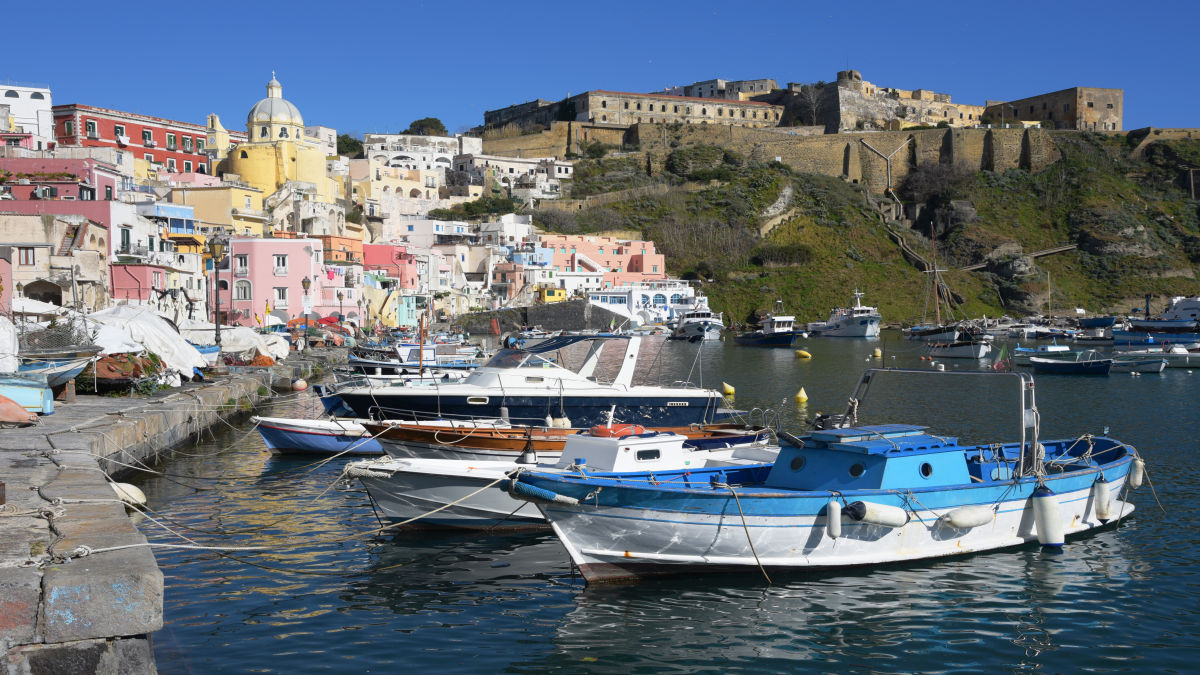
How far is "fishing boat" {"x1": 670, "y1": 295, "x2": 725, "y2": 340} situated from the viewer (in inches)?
2953

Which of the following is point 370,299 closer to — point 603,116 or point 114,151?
point 114,151

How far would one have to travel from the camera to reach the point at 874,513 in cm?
1150

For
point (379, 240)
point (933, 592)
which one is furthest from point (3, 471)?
point (379, 240)

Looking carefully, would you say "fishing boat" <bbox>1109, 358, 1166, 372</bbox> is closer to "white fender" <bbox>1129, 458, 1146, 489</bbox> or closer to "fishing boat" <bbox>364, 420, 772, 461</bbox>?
"white fender" <bbox>1129, 458, 1146, 489</bbox>

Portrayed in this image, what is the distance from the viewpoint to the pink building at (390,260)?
237 feet

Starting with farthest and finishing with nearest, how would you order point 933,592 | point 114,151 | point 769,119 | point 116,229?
point 769,119 < point 114,151 < point 116,229 < point 933,592

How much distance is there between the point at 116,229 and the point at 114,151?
2083cm

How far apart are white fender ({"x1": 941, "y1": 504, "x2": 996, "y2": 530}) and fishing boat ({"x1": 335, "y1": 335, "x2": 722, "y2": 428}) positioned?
8075 mm

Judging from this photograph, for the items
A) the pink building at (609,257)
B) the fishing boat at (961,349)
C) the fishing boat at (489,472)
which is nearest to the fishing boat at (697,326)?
the pink building at (609,257)

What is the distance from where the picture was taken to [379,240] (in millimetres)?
85125

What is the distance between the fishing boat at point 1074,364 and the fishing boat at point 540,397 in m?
29.8

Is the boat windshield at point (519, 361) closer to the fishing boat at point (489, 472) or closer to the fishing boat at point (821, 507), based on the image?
the fishing boat at point (489, 472)

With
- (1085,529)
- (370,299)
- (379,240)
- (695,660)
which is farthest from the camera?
(379,240)

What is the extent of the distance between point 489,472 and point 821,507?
489 centimetres
